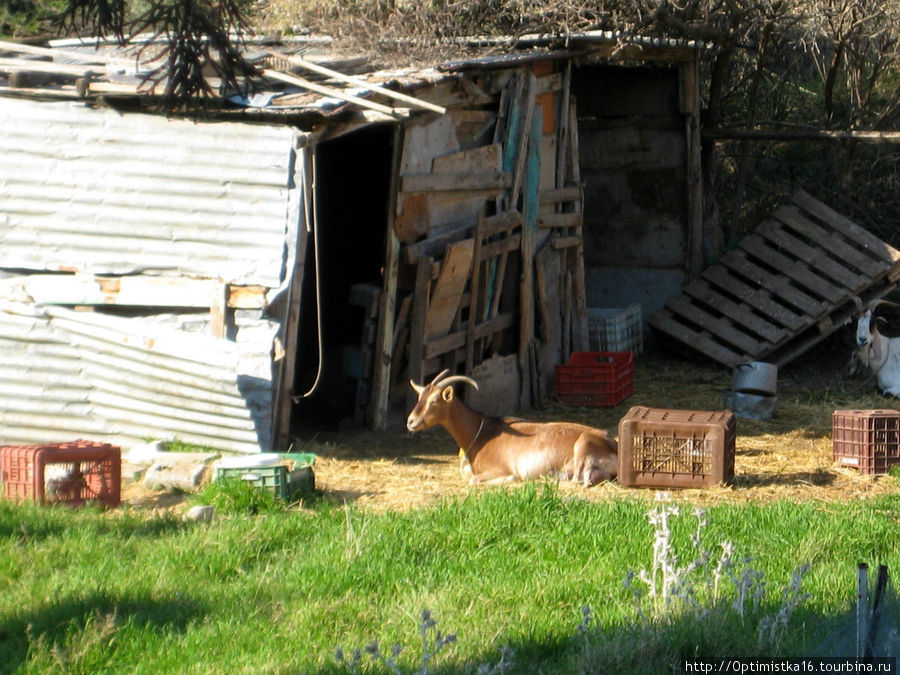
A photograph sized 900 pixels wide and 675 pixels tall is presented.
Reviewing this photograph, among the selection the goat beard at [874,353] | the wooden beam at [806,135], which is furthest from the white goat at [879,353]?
the wooden beam at [806,135]

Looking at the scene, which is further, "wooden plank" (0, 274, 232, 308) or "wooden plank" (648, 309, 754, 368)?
"wooden plank" (648, 309, 754, 368)

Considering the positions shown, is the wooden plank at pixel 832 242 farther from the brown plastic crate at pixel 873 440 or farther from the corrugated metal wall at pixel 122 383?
the corrugated metal wall at pixel 122 383

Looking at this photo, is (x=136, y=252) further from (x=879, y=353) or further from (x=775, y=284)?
(x=879, y=353)

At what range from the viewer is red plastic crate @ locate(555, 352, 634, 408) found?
12.2m

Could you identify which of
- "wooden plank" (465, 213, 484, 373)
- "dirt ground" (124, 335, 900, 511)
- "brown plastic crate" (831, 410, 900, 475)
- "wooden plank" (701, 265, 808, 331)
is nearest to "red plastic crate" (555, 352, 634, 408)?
"dirt ground" (124, 335, 900, 511)

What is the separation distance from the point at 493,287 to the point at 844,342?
5186mm

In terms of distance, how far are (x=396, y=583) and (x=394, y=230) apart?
4.77m

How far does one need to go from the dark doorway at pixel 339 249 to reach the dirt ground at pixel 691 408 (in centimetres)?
141

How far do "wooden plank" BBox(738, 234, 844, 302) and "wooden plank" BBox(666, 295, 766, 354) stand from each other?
2.83 feet

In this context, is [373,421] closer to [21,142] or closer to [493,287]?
[493,287]

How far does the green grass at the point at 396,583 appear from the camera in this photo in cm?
514

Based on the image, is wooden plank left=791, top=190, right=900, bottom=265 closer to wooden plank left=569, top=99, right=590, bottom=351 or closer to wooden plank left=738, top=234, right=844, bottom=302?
wooden plank left=738, top=234, right=844, bottom=302

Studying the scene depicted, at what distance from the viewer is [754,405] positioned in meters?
11.6

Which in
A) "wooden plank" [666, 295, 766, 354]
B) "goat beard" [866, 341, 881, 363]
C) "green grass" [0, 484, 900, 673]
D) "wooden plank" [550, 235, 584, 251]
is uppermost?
"wooden plank" [550, 235, 584, 251]
